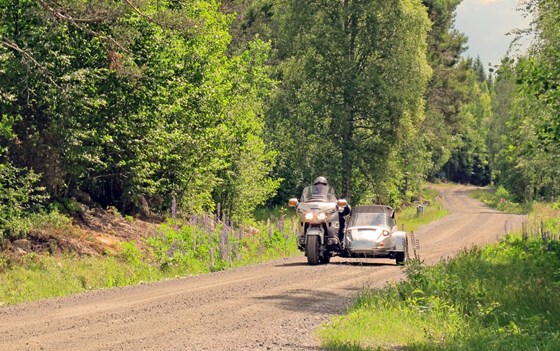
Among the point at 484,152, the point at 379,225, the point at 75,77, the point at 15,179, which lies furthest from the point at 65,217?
the point at 484,152

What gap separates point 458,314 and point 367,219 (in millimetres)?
10024

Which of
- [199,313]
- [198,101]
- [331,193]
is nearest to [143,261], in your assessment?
[331,193]

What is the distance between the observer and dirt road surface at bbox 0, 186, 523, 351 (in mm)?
10102

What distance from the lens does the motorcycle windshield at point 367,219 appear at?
2273cm

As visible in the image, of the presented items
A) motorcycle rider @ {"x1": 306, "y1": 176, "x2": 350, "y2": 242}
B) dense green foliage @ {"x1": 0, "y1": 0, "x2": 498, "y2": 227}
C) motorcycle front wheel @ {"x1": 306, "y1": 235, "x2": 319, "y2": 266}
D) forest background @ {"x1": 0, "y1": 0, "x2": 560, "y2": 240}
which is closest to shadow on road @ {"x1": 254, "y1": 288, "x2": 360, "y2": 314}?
motorcycle front wheel @ {"x1": 306, "y1": 235, "x2": 319, "y2": 266}

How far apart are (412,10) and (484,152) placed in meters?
117

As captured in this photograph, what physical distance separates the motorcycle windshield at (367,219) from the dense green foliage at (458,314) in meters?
3.27

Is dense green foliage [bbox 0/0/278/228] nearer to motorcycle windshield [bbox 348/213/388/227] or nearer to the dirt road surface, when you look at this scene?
the dirt road surface

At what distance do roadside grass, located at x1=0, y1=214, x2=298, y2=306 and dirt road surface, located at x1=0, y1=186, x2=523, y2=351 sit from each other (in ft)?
4.73

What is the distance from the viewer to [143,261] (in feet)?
69.6

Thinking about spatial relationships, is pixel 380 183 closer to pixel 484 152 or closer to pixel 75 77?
pixel 75 77

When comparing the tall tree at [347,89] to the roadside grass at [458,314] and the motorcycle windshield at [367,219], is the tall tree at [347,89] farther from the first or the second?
the roadside grass at [458,314]

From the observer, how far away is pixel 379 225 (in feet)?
74.3

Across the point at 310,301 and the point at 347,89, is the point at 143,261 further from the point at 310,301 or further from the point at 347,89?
the point at 347,89
